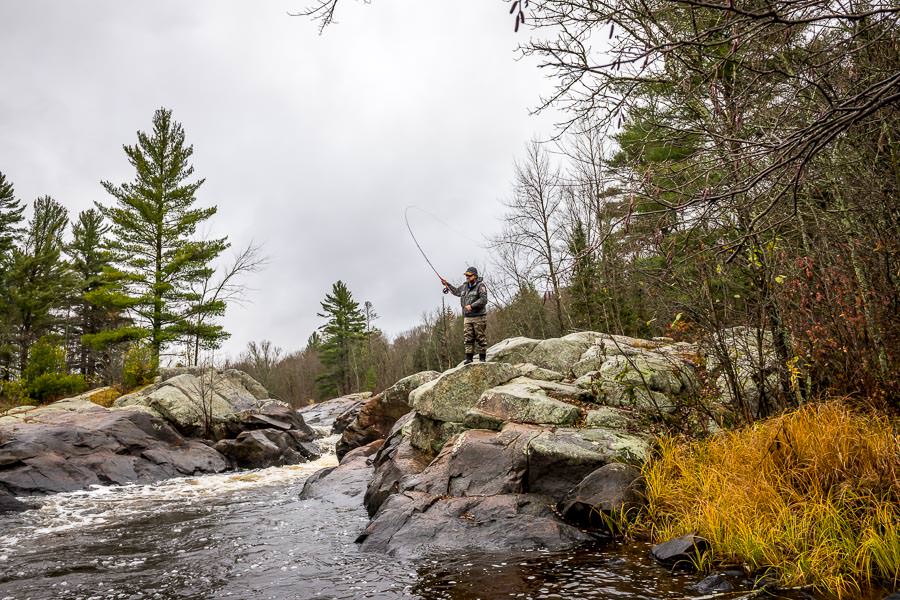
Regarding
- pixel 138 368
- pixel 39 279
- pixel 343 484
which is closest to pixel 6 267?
pixel 39 279

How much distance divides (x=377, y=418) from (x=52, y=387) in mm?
13304

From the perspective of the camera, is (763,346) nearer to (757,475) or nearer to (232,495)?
(757,475)

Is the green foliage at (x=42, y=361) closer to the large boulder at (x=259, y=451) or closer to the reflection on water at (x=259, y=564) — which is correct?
the large boulder at (x=259, y=451)

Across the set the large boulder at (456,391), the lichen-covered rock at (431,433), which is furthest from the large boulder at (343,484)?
the large boulder at (456,391)

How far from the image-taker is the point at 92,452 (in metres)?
13.1

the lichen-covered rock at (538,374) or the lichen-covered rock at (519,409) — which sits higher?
the lichen-covered rock at (538,374)

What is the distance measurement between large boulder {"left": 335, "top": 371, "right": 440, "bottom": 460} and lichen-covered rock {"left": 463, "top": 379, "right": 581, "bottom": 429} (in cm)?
698

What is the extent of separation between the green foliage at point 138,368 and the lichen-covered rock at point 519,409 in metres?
16.4

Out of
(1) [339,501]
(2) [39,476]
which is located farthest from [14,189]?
Result: (1) [339,501]

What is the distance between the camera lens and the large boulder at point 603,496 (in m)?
5.98

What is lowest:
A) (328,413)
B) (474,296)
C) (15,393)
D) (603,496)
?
(603,496)

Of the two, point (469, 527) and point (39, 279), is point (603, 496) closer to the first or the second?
point (469, 527)

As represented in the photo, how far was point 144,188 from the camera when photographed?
24688 millimetres

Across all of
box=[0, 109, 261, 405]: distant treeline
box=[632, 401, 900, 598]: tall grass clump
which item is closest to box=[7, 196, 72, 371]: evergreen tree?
box=[0, 109, 261, 405]: distant treeline
